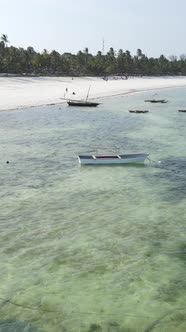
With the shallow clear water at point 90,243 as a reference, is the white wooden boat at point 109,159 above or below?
above

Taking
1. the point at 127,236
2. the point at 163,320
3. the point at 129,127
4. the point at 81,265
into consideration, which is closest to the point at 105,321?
the point at 163,320

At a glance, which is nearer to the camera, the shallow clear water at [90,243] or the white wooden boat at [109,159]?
the shallow clear water at [90,243]

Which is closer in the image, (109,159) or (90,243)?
(90,243)

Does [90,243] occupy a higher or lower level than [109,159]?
lower

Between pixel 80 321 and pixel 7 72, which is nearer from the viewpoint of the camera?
pixel 80 321

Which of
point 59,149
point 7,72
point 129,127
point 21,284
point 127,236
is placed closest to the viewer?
point 21,284

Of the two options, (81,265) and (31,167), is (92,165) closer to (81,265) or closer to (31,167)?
(31,167)

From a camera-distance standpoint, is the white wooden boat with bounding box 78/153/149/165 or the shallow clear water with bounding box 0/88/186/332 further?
the white wooden boat with bounding box 78/153/149/165

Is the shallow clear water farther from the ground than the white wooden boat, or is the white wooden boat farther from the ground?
the white wooden boat
